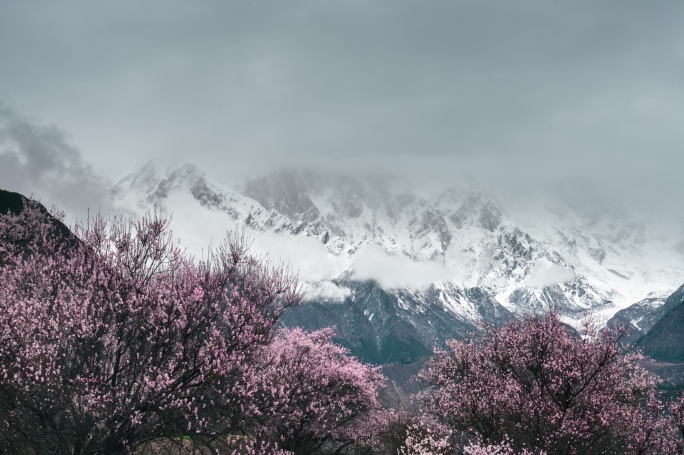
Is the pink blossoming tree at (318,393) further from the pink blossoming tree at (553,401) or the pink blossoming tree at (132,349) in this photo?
the pink blossoming tree at (553,401)

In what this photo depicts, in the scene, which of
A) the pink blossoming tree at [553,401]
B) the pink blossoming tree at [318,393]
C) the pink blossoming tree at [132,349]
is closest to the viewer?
the pink blossoming tree at [132,349]

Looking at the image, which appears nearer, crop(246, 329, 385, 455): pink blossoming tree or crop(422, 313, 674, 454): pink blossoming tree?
crop(422, 313, 674, 454): pink blossoming tree

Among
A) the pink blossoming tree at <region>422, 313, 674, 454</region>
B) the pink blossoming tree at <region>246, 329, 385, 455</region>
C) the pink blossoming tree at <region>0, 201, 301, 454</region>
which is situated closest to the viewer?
the pink blossoming tree at <region>0, 201, 301, 454</region>

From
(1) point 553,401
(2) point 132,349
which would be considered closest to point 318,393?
(1) point 553,401

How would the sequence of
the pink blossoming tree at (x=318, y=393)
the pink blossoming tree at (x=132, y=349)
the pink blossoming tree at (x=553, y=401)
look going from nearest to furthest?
1. the pink blossoming tree at (x=132, y=349)
2. the pink blossoming tree at (x=553, y=401)
3. the pink blossoming tree at (x=318, y=393)

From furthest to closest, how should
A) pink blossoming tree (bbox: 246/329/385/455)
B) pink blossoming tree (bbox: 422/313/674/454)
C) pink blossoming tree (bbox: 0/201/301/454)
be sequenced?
pink blossoming tree (bbox: 246/329/385/455) → pink blossoming tree (bbox: 422/313/674/454) → pink blossoming tree (bbox: 0/201/301/454)

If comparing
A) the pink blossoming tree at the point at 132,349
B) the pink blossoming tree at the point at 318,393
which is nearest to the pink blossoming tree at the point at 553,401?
the pink blossoming tree at the point at 318,393

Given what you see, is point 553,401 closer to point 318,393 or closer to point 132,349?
point 318,393

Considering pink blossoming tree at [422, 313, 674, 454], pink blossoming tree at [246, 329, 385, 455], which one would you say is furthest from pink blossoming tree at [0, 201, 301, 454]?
pink blossoming tree at [422, 313, 674, 454]

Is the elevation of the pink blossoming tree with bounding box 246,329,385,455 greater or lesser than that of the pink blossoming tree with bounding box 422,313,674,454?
greater

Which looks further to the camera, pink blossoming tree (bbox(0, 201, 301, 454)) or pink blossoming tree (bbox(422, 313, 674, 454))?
pink blossoming tree (bbox(422, 313, 674, 454))

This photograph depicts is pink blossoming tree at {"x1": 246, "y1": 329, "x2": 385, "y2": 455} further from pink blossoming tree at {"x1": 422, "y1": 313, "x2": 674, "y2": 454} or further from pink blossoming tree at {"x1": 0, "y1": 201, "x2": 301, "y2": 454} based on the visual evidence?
pink blossoming tree at {"x1": 422, "y1": 313, "x2": 674, "y2": 454}

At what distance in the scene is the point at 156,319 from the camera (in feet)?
65.8

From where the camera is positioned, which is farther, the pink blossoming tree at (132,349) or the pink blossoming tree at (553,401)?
the pink blossoming tree at (553,401)
